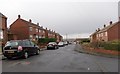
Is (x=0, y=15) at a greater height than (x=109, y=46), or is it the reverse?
(x=0, y=15)

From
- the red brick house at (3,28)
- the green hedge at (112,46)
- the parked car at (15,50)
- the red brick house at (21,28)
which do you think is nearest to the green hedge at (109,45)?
the green hedge at (112,46)

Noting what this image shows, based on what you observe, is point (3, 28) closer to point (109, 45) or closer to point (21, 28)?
point (109, 45)

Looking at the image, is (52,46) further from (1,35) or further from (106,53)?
(106,53)

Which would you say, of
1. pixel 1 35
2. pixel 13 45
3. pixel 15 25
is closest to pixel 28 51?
pixel 13 45

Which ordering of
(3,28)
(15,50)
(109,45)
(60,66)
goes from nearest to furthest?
1. (60,66)
2. (15,50)
3. (109,45)
4. (3,28)

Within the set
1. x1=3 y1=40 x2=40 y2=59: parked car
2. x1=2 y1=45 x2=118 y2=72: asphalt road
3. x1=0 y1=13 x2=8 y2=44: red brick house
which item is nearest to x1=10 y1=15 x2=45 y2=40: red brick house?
x1=0 y1=13 x2=8 y2=44: red brick house

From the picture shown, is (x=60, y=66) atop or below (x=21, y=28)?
below

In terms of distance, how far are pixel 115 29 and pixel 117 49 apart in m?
33.7

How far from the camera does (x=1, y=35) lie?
109ft

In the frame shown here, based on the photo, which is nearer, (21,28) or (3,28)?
(3,28)

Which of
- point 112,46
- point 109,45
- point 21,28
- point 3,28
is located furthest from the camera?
point 21,28

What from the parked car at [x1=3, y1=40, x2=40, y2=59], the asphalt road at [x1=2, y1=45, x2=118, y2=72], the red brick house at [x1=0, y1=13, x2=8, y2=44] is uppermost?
the red brick house at [x1=0, y1=13, x2=8, y2=44]

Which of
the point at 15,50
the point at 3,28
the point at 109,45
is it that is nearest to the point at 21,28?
the point at 3,28

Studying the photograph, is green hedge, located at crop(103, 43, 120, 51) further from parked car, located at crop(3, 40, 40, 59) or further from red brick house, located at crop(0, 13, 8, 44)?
red brick house, located at crop(0, 13, 8, 44)
